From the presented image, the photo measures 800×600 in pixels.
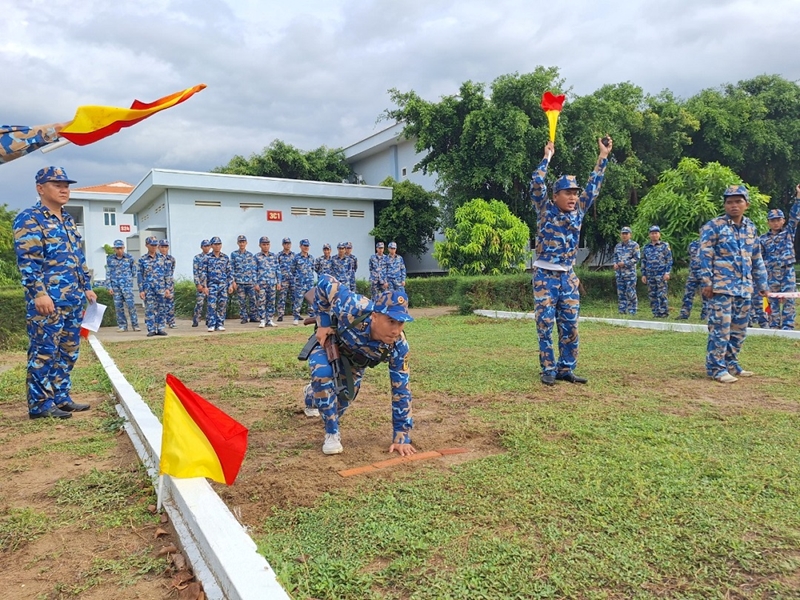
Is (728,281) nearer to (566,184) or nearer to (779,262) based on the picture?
(566,184)

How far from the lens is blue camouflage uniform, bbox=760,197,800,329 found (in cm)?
977

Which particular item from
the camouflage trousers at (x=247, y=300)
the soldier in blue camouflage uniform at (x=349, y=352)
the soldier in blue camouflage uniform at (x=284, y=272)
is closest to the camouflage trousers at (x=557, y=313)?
the soldier in blue camouflage uniform at (x=349, y=352)

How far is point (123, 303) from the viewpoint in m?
13.5

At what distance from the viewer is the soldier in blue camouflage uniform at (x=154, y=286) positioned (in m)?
12.3

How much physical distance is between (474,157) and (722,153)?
11.3 meters

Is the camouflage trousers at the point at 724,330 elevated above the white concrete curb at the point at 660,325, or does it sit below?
above

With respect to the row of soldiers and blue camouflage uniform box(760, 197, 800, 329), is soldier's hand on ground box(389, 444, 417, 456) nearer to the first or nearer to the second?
the row of soldiers

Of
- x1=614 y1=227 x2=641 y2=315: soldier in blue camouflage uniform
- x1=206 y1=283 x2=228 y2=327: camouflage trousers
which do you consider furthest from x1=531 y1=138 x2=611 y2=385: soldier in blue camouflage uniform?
x1=206 y1=283 x2=228 y2=327: camouflage trousers

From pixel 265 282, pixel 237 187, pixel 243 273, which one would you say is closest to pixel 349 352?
pixel 265 282

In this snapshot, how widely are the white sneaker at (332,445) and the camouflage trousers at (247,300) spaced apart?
10.9 m

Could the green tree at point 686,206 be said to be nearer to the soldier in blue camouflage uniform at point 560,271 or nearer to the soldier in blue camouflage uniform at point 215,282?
the soldier in blue camouflage uniform at point 560,271

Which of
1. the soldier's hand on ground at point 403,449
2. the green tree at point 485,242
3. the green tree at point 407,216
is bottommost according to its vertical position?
the soldier's hand on ground at point 403,449

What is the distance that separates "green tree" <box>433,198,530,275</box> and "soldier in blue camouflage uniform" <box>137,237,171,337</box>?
957 centimetres

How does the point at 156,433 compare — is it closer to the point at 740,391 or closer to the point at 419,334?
the point at 740,391
